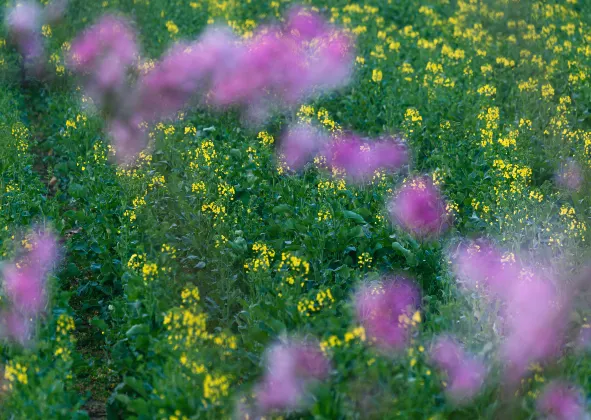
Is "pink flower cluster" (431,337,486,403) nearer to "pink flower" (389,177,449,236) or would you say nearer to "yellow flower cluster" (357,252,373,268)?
"yellow flower cluster" (357,252,373,268)

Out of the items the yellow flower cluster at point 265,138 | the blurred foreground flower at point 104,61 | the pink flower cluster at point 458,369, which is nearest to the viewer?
the pink flower cluster at point 458,369

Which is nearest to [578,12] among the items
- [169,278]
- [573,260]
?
[573,260]

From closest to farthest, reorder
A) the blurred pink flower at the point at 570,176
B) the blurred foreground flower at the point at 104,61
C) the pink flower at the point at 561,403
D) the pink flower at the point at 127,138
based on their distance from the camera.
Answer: the pink flower at the point at 561,403 → the blurred pink flower at the point at 570,176 → the pink flower at the point at 127,138 → the blurred foreground flower at the point at 104,61

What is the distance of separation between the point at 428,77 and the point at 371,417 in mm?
5166

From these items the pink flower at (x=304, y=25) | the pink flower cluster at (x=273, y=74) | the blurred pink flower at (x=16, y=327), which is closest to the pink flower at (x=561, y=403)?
the blurred pink flower at (x=16, y=327)

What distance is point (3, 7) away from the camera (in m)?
10.9

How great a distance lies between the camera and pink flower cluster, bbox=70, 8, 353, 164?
8.25 meters

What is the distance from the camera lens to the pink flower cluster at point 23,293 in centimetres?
466

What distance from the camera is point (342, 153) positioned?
7.18m

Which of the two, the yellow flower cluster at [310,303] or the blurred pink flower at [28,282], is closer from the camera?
the yellow flower cluster at [310,303]

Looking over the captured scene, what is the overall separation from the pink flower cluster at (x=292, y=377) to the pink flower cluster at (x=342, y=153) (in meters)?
2.70

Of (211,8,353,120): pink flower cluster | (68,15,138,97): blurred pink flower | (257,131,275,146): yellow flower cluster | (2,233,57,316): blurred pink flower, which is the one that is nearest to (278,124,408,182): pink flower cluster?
(257,131,275,146): yellow flower cluster

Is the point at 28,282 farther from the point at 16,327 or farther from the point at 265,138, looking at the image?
the point at 265,138

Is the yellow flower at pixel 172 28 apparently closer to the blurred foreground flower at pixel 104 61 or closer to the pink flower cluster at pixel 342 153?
the blurred foreground flower at pixel 104 61
